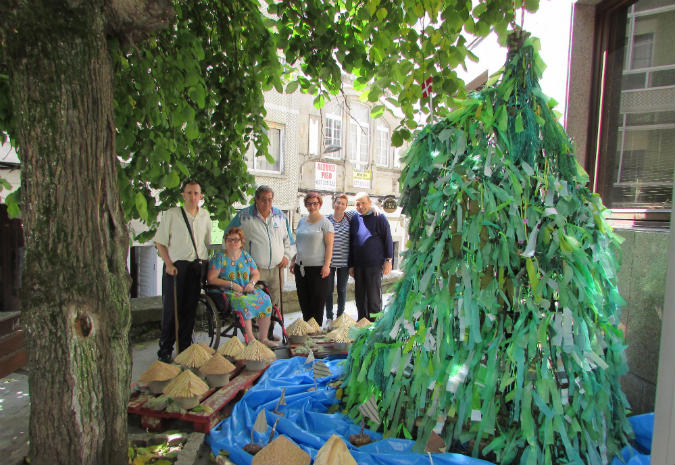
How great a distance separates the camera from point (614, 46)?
122 inches

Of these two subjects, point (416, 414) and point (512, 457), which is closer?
point (512, 457)

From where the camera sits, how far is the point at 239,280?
4148mm

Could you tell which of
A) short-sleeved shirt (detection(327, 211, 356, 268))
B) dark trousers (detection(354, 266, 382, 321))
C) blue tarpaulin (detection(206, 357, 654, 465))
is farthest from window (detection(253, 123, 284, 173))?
blue tarpaulin (detection(206, 357, 654, 465))

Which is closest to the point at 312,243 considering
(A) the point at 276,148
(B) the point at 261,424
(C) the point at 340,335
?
(C) the point at 340,335

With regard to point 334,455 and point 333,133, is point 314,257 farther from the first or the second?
point 333,133

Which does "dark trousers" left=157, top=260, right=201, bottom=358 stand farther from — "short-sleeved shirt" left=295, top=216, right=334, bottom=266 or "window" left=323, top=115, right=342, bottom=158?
"window" left=323, top=115, right=342, bottom=158

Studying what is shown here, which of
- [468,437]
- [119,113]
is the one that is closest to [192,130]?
[119,113]

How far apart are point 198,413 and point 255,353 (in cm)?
82

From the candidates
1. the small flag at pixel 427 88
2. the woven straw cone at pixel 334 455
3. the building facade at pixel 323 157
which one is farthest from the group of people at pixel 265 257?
the building facade at pixel 323 157

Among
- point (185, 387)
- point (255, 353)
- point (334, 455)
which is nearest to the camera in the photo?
point (334, 455)

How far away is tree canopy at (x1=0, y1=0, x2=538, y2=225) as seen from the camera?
7.95ft

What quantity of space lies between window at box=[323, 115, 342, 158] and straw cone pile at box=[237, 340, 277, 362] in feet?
39.0

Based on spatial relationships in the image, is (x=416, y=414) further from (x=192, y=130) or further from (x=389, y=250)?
(x=389, y=250)

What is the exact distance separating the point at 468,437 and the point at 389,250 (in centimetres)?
300
